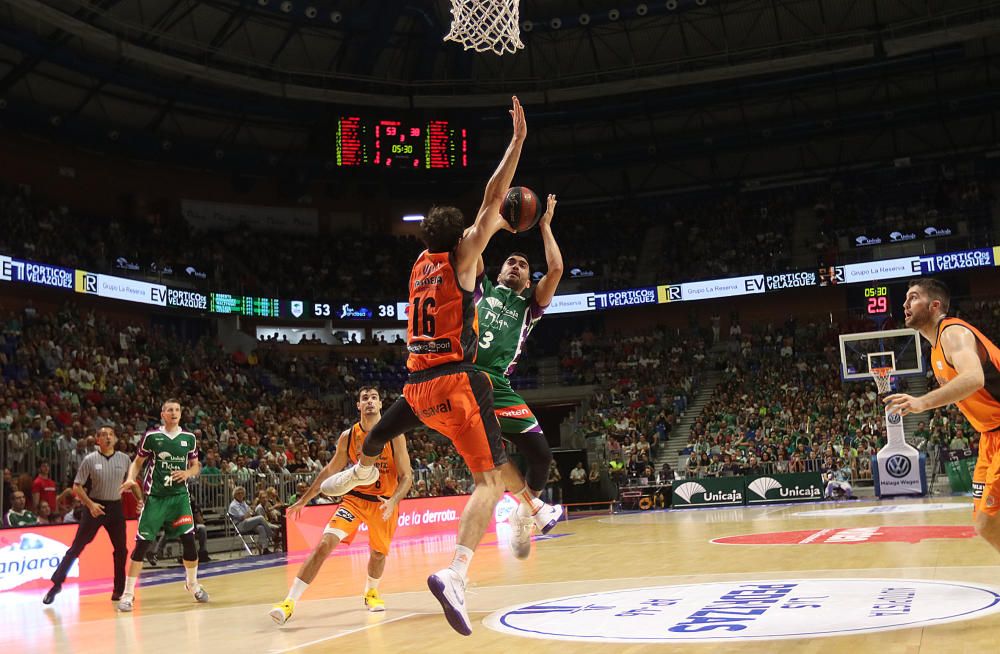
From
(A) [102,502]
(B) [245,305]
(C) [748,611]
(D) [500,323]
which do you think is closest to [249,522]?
(A) [102,502]

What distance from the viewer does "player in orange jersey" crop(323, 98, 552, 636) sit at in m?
5.68

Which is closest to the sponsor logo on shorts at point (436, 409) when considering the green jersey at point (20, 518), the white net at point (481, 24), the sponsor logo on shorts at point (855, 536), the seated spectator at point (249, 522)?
the sponsor logo on shorts at point (855, 536)

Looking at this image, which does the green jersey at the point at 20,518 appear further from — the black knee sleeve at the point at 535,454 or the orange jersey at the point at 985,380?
the orange jersey at the point at 985,380

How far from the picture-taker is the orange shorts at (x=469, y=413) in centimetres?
569

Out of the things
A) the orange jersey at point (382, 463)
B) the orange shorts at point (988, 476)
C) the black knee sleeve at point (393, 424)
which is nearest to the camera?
the orange shorts at point (988, 476)

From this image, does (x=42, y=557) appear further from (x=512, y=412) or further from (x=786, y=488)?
(x=786, y=488)

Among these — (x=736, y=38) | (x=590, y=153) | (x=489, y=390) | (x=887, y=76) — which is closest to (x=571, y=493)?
(x=590, y=153)

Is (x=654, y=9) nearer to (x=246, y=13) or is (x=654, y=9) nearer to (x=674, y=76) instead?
(x=674, y=76)

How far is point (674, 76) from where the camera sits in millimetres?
32719

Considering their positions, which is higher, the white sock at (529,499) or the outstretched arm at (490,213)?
the outstretched arm at (490,213)

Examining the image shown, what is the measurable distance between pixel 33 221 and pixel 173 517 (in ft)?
71.8

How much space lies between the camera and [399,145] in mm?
33375

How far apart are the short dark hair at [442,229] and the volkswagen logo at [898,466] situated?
2191 centimetres

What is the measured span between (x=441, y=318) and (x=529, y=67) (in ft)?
104
